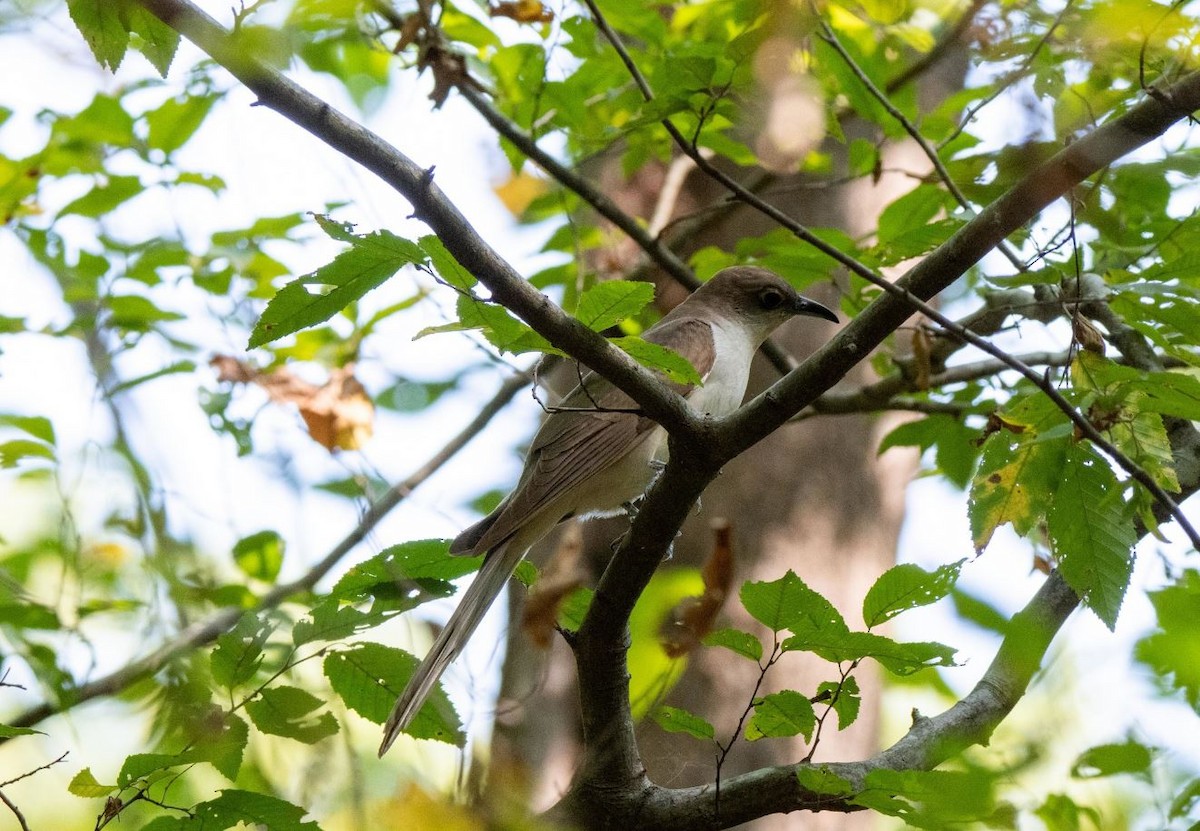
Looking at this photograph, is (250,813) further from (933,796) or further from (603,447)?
(603,447)

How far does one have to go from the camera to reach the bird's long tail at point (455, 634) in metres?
3.02

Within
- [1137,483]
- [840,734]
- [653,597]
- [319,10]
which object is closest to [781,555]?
[840,734]

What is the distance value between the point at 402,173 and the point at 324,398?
371 cm

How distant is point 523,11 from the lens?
4648mm

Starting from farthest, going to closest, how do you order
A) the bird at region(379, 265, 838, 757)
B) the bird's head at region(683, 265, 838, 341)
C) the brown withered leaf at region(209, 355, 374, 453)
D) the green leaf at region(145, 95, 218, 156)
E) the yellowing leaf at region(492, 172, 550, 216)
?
1. the yellowing leaf at region(492, 172, 550, 216)
2. the brown withered leaf at region(209, 355, 374, 453)
3. the bird's head at region(683, 265, 838, 341)
4. the green leaf at region(145, 95, 218, 156)
5. the bird at region(379, 265, 838, 757)

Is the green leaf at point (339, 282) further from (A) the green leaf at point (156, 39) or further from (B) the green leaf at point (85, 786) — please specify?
(B) the green leaf at point (85, 786)

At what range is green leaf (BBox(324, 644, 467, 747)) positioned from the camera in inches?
117

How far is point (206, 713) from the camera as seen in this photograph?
268cm

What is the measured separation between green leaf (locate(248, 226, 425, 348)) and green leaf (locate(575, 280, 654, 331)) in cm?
41

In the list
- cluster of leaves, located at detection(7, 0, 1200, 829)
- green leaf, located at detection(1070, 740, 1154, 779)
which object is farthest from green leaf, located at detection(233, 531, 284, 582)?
green leaf, located at detection(1070, 740, 1154, 779)

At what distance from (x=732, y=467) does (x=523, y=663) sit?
1594 millimetres

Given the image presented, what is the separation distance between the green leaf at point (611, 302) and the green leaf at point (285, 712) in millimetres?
1235

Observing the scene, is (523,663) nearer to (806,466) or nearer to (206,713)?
(806,466)

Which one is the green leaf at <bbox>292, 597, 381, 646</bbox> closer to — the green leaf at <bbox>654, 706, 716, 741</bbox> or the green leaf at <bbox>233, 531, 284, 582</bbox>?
the green leaf at <bbox>654, 706, 716, 741</bbox>
